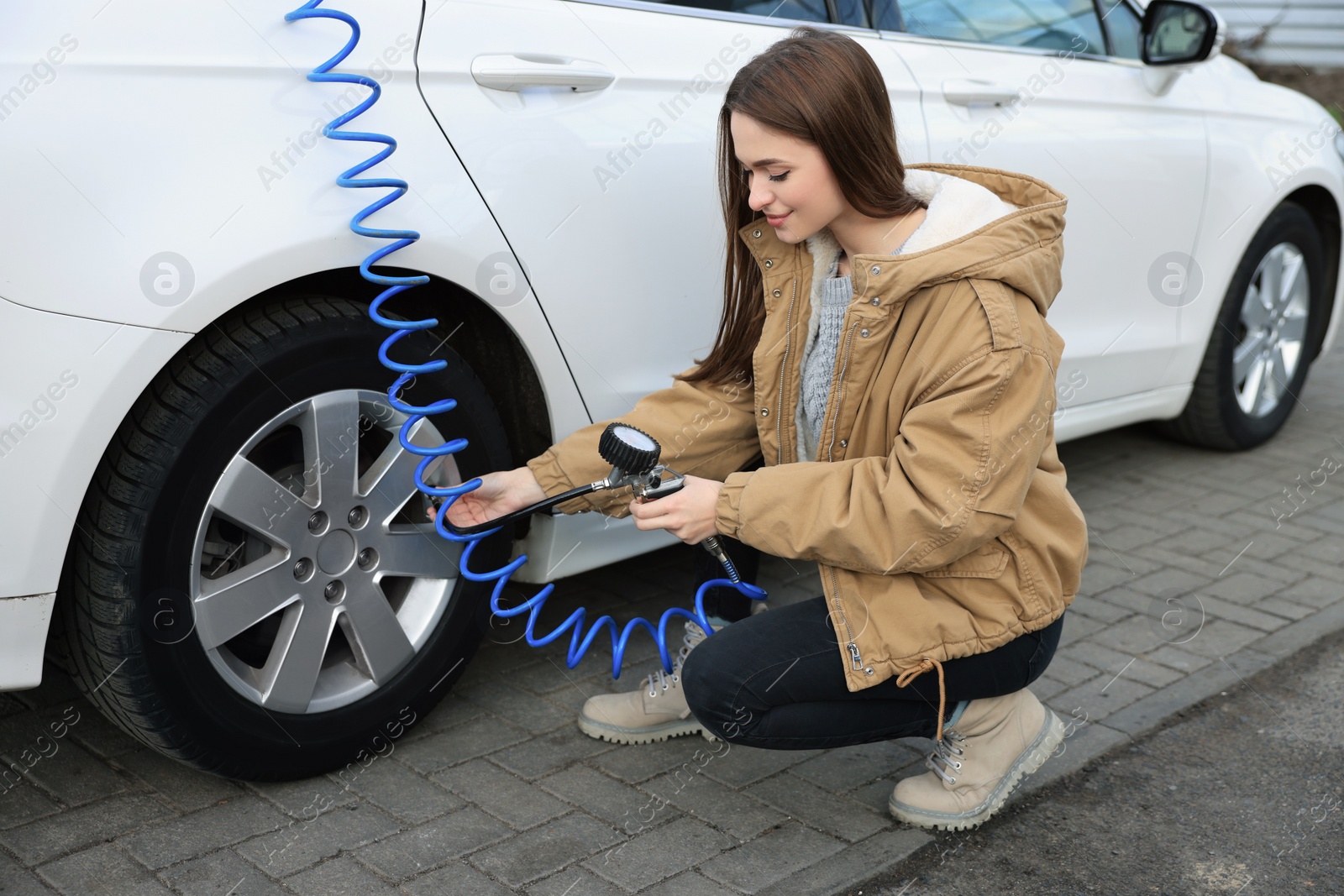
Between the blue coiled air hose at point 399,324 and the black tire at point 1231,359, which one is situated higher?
the blue coiled air hose at point 399,324

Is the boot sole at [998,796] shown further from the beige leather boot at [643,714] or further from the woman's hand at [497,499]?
the woman's hand at [497,499]

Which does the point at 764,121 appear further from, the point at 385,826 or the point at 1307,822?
the point at 1307,822

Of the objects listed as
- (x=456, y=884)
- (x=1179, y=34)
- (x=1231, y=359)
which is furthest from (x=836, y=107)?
(x=1231, y=359)

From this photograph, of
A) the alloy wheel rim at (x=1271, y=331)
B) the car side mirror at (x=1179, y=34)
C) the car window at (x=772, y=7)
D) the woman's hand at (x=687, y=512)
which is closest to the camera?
the woman's hand at (x=687, y=512)

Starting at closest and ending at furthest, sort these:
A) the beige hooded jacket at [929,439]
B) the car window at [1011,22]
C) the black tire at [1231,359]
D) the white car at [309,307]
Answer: the white car at [309,307] → the beige hooded jacket at [929,439] → the car window at [1011,22] → the black tire at [1231,359]

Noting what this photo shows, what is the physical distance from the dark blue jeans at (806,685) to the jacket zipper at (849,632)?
0.06m

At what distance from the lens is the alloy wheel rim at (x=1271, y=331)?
4.43 meters

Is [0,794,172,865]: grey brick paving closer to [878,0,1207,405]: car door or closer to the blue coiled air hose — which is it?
the blue coiled air hose

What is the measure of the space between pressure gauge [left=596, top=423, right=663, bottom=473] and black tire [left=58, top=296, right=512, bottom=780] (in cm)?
48

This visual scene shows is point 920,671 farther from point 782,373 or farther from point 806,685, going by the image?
point 782,373

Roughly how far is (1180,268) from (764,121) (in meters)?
2.40

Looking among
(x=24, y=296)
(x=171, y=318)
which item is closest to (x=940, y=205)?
(x=171, y=318)

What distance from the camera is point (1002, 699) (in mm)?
2355

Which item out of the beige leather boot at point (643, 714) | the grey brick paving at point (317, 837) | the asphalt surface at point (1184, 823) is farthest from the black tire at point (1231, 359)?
the grey brick paving at point (317, 837)
